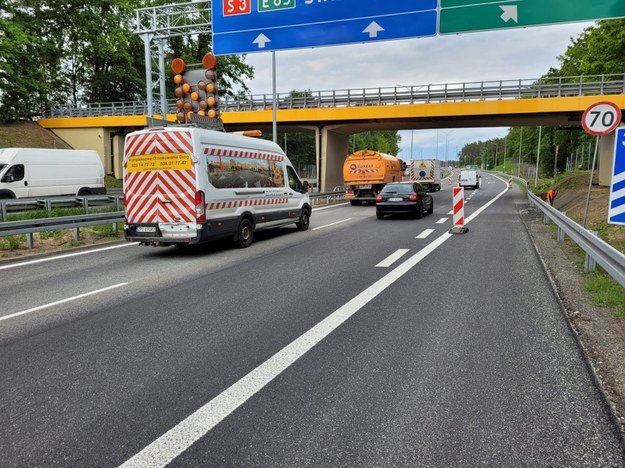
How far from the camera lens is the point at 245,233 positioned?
430 inches

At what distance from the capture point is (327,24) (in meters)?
13.1

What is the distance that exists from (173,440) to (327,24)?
42.0 ft

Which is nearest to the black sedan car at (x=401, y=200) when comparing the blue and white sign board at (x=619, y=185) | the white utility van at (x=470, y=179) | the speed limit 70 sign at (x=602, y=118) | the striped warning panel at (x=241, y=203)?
the striped warning panel at (x=241, y=203)

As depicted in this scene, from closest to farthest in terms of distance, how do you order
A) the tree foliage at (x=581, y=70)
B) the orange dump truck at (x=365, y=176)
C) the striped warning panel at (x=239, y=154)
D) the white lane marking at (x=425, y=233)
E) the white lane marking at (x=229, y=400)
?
the white lane marking at (x=229, y=400)
the striped warning panel at (x=239, y=154)
the white lane marking at (x=425, y=233)
the orange dump truck at (x=365, y=176)
the tree foliage at (x=581, y=70)

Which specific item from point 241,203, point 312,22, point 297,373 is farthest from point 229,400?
point 312,22

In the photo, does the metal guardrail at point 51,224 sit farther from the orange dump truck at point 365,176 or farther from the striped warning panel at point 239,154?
the orange dump truck at point 365,176

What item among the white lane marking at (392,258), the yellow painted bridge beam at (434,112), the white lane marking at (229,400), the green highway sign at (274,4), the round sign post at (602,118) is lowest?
the white lane marking at (229,400)

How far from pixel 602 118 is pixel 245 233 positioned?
317 inches

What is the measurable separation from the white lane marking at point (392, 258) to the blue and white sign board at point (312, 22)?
6.41 meters

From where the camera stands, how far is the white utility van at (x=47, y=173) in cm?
1952

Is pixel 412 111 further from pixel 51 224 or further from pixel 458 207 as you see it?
pixel 51 224

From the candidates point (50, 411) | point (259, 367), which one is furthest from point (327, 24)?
point (50, 411)

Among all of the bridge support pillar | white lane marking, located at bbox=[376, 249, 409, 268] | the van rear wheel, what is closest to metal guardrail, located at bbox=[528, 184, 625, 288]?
white lane marking, located at bbox=[376, 249, 409, 268]

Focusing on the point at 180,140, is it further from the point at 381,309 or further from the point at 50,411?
the point at 50,411
